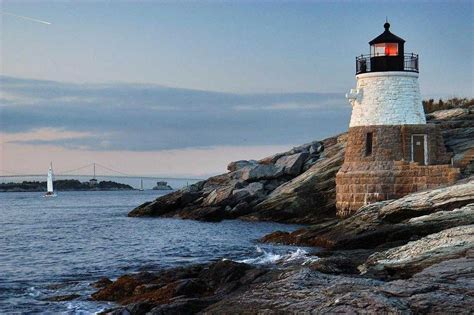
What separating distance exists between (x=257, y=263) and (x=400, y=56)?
14.8 m

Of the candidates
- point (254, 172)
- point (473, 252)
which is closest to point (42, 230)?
point (254, 172)

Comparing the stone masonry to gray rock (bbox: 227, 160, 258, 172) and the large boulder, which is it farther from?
gray rock (bbox: 227, 160, 258, 172)

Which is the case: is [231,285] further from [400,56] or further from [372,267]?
[400,56]

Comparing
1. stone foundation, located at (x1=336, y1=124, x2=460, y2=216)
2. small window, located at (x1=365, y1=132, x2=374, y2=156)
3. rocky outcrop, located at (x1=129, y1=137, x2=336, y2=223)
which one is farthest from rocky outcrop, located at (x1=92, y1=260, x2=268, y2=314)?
rocky outcrop, located at (x1=129, y1=137, x2=336, y2=223)

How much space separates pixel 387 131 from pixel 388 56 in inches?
135

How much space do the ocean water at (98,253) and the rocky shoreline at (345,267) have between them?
3.82ft

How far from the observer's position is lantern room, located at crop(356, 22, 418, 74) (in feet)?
101

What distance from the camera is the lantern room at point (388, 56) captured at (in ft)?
101

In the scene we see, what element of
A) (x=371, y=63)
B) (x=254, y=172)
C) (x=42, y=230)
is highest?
(x=371, y=63)

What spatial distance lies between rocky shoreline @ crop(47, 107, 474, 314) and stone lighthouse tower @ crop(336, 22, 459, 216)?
1.86 metres

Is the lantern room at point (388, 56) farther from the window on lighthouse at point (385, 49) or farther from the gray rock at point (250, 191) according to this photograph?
the gray rock at point (250, 191)

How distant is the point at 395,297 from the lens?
9266 mm

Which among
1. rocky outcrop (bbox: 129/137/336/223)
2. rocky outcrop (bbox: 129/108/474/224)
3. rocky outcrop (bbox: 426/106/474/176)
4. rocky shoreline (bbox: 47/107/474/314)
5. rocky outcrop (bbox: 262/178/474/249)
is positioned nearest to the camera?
rocky shoreline (bbox: 47/107/474/314)

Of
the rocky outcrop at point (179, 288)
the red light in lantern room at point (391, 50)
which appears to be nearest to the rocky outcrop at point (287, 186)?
the red light in lantern room at point (391, 50)
